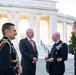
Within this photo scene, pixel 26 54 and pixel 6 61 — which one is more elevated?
pixel 6 61

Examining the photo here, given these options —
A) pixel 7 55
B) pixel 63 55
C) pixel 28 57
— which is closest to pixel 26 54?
pixel 28 57

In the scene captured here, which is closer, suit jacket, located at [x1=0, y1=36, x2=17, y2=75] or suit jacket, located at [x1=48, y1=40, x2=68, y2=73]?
suit jacket, located at [x1=0, y1=36, x2=17, y2=75]

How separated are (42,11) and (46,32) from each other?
509 cm

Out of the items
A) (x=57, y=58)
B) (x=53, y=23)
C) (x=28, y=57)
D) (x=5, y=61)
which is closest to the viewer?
(x=5, y=61)

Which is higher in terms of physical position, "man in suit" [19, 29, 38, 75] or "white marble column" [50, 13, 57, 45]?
"white marble column" [50, 13, 57, 45]

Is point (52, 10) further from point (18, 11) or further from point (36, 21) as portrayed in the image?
point (18, 11)

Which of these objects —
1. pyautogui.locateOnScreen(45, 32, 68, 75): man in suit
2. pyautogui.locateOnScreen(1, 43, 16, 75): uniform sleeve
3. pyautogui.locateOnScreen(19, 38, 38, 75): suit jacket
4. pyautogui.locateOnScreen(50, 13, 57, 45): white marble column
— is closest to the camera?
pyautogui.locateOnScreen(1, 43, 16, 75): uniform sleeve

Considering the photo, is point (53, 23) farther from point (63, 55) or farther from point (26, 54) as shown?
point (63, 55)

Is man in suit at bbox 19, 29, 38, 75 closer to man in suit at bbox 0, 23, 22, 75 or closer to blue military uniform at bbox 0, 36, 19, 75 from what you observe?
man in suit at bbox 0, 23, 22, 75

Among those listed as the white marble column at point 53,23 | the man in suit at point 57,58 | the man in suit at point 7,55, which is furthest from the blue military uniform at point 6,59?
the white marble column at point 53,23

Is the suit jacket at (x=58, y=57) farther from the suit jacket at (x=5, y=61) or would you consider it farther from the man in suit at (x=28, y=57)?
the suit jacket at (x=5, y=61)

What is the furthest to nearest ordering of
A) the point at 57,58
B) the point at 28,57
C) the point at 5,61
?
the point at 28,57
the point at 57,58
the point at 5,61

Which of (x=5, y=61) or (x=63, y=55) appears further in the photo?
(x=63, y=55)

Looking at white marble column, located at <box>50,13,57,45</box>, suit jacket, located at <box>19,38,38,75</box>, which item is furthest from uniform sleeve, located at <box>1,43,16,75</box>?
white marble column, located at <box>50,13,57,45</box>
